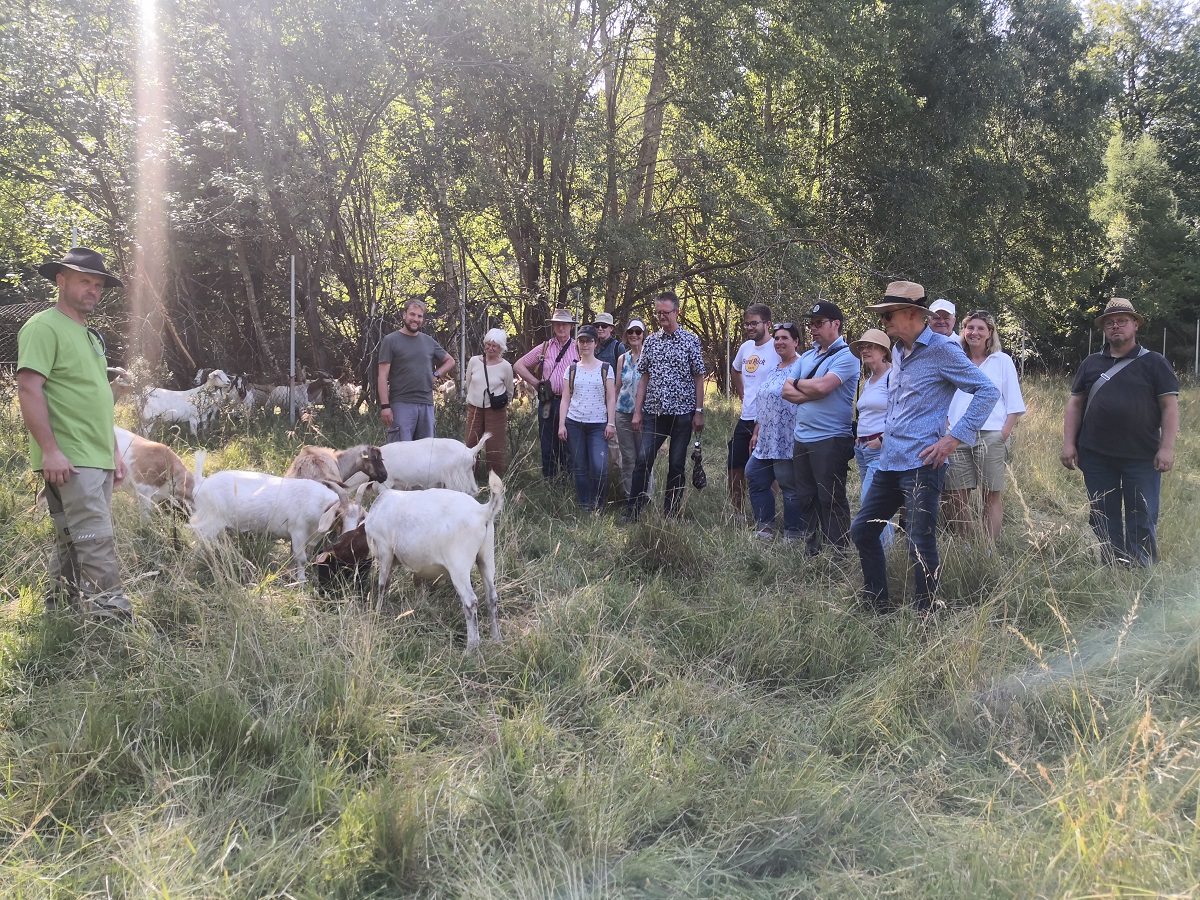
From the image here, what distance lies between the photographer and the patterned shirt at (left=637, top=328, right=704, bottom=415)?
710 cm

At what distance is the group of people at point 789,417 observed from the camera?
4.22m

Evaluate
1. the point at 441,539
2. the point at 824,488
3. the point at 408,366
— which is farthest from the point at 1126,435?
the point at 408,366

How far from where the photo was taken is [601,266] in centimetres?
1158

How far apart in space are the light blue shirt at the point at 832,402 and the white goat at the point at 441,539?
2315mm

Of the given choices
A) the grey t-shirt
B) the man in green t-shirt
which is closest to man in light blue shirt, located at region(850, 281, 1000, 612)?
the man in green t-shirt

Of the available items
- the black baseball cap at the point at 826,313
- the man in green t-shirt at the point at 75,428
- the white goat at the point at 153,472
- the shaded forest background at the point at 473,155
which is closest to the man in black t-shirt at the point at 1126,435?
the black baseball cap at the point at 826,313

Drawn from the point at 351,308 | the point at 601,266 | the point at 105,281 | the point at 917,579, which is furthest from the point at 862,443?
the point at 351,308

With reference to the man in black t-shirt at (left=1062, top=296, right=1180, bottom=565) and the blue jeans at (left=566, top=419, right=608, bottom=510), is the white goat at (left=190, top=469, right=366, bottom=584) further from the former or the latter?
the man in black t-shirt at (left=1062, top=296, right=1180, bottom=565)

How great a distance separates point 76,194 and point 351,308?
12.7 ft

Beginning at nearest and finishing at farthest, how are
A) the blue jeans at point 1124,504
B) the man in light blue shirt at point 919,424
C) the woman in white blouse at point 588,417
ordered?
the man in light blue shirt at point 919,424
the blue jeans at point 1124,504
the woman in white blouse at point 588,417

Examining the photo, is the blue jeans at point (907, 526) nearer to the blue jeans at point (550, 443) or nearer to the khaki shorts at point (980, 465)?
the khaki shorts at point (980, 465)

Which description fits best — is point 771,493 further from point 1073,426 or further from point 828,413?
point 1073,426

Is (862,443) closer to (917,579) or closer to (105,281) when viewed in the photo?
(917,579)

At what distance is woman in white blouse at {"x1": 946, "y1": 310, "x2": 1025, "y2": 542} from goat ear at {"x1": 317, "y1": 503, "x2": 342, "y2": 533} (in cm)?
406
